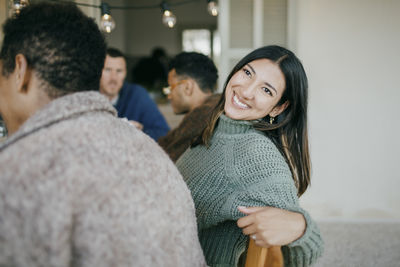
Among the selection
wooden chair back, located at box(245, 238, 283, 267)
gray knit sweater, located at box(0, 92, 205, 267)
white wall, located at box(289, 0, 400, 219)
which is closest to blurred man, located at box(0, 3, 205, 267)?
gray knit sweater, located at box(0, 92, 205, 267)

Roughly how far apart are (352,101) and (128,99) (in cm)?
193

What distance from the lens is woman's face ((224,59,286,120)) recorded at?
4.30 ft

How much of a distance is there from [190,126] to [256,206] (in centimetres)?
118

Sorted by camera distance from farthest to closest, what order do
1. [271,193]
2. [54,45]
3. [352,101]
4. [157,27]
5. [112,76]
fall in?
[157,27] < [352,101] < [112,76] < [271,193] < [54,45]

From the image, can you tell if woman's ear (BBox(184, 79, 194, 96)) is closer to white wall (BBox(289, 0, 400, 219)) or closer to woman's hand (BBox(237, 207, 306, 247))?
white wall (BBox(289, 0, 400, 219))

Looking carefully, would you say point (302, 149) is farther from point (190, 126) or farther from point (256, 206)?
point (190, 126)

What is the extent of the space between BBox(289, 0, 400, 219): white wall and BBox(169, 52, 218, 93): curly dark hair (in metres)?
1.17

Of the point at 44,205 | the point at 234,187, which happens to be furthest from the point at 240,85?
the point at 44,205

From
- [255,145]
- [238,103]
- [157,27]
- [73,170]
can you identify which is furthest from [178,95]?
[157,27]

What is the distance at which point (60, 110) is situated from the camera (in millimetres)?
767

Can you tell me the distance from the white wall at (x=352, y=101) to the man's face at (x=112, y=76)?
152cm

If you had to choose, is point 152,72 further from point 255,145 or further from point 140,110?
point 255,145

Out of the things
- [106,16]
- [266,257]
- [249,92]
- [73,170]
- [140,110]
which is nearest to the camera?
[73,170]

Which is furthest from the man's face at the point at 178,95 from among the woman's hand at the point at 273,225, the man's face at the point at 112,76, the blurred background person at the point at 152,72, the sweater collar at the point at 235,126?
the blurred background person at the point at 152,72
